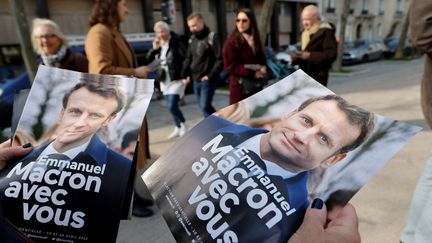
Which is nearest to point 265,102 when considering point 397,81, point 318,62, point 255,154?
point 255,154

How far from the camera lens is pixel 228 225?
659 mm

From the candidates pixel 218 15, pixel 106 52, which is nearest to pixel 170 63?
pixel 106 52

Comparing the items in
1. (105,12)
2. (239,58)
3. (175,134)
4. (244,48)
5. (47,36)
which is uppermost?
(105,12)

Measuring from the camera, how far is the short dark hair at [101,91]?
0.89 metres

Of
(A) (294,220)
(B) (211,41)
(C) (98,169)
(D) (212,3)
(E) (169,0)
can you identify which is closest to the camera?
(A) (294,220)

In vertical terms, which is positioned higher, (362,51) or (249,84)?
(249,84)

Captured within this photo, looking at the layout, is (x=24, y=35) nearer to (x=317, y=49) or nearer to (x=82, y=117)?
(x=317, y=49)

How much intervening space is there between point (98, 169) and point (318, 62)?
124 inches

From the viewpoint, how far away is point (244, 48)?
137 inches

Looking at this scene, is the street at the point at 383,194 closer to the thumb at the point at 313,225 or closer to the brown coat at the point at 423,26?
the brown coat at the point at 423,26

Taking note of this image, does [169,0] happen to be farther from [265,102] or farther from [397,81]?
[265,102]

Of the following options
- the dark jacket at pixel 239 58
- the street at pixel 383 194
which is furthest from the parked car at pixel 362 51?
the dark jacket at pixel 239 58

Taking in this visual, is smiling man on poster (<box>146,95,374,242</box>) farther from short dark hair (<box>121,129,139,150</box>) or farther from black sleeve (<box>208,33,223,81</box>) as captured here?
black sleeve (<box>208,33,223,81</box>)

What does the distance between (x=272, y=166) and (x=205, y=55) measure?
3.62 metres
